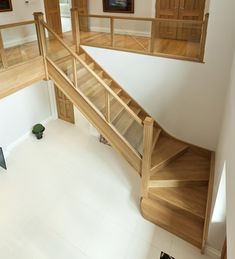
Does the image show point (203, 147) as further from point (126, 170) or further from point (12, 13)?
point (12, 13)

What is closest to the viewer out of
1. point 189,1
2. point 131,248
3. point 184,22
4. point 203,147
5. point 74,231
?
point 131,248

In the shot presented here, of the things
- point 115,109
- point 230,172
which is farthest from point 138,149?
point 230,172

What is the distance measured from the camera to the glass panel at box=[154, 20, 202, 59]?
4.49 m

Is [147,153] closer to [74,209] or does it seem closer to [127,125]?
[127,125]

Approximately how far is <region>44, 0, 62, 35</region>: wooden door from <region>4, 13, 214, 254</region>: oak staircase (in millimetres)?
2812

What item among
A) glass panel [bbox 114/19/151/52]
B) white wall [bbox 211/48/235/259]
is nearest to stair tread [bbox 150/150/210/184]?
white wall [bbox 211/48/235/259]

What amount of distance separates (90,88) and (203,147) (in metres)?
2.80

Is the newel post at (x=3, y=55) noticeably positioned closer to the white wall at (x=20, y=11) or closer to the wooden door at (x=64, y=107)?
the white wall at (x=20, y=11)

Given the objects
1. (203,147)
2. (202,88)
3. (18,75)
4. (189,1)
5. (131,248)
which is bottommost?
(131,248)

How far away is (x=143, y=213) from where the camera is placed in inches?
173

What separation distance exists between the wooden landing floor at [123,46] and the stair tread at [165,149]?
191 cm

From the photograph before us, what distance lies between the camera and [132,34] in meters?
5.29

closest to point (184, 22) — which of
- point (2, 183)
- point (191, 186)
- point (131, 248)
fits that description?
point (191, 186)

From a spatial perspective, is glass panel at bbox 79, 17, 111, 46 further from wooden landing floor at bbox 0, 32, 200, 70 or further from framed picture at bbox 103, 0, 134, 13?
Result: framed picture at bbox 103, 0, 134, 13
